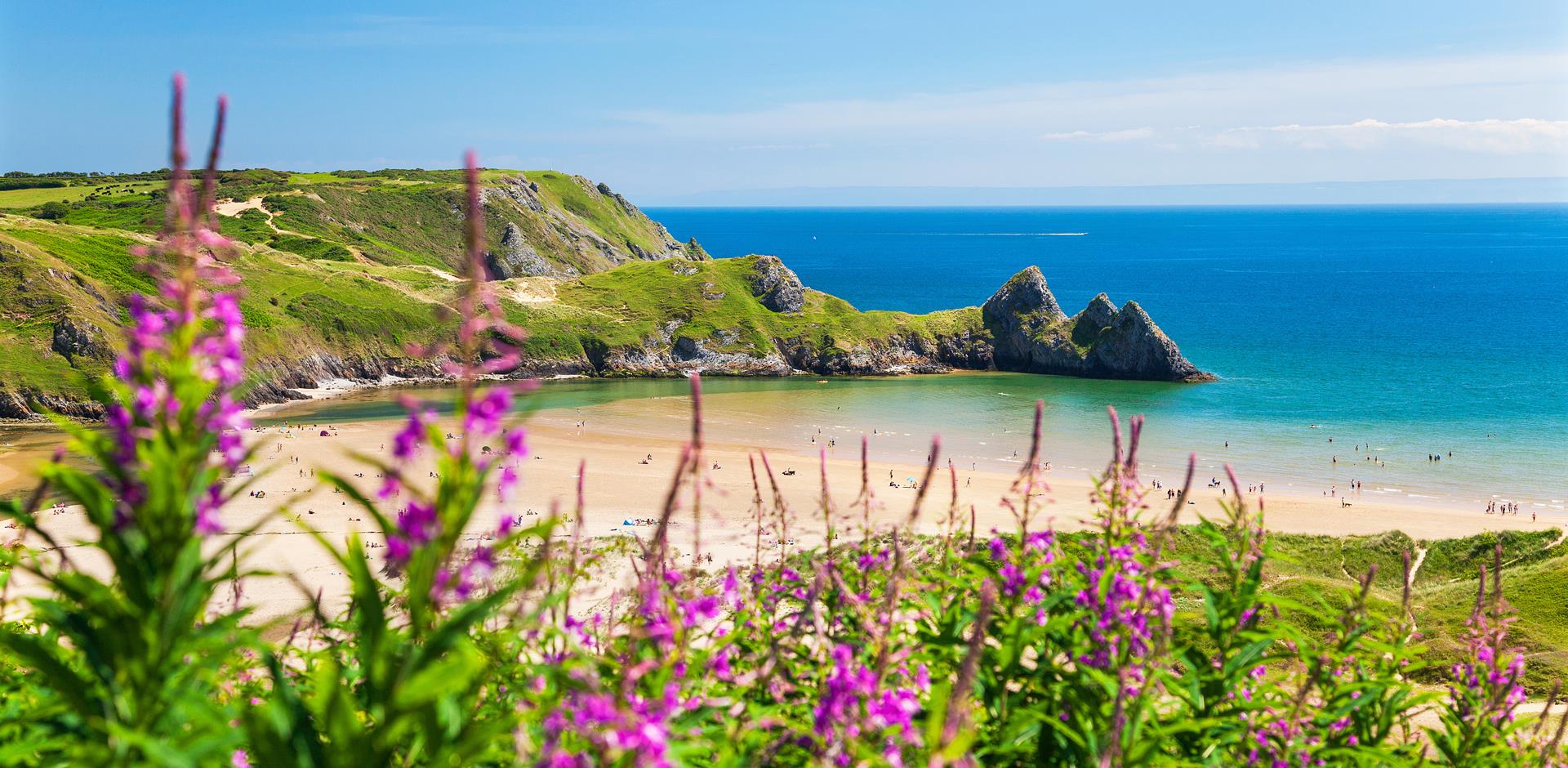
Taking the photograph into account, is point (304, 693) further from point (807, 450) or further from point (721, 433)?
point (721, 433)

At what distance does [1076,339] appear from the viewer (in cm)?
10238

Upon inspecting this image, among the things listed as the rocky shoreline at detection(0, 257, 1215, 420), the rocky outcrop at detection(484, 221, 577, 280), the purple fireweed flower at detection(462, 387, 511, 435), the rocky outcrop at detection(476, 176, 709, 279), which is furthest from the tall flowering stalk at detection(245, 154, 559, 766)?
the rocky outcrop at detection(484, 221, 577, 280)

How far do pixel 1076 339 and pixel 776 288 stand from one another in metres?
33.7

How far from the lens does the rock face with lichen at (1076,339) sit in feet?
316

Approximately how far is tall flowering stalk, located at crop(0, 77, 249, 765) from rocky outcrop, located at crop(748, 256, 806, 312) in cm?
10823

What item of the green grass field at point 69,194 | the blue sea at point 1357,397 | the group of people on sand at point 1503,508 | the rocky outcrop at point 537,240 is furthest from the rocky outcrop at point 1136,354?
the green grass field at point 69,194

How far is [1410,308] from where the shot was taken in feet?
501

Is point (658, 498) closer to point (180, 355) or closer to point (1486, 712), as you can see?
point (1486, 712)

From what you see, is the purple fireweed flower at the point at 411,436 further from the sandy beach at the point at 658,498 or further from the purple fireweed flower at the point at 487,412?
the sandy beach at the point at 658,498

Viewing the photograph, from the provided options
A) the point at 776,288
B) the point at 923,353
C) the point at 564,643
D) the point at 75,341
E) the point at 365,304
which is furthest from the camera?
the point at 776,288

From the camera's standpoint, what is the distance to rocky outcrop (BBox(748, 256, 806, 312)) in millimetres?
112688

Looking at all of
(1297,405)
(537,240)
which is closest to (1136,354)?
(1297,405)

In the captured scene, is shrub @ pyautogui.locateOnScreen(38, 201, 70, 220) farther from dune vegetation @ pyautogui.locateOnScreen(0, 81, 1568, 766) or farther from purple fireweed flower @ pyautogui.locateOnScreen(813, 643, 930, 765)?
purple fireweed flower @ pyautogui.locateOnScreen(813, 643, 930, 765)

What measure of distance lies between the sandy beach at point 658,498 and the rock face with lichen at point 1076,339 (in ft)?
105
